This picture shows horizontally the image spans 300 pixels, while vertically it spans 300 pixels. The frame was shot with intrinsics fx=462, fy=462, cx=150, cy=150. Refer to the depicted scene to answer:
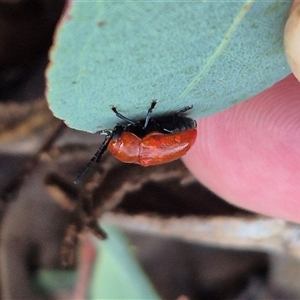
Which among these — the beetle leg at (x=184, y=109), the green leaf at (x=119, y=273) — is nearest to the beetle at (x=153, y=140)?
the beetle leg at (x=184, y=109)

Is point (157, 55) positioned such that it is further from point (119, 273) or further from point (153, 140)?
point (119, 273)

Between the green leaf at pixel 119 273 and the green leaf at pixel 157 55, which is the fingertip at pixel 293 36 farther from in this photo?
the green leaf at pixel 119 273

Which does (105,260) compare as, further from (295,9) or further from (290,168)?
(295,9)

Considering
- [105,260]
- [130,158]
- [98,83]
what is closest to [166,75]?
[98,83]

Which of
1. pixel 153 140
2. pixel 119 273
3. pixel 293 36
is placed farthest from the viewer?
pixel 119 273

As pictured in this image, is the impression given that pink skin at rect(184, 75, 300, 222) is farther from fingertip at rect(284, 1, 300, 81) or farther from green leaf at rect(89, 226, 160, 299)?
green leaf at rect(89, 226, 160, 299)

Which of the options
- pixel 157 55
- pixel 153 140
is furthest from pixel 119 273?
pixel 157 55

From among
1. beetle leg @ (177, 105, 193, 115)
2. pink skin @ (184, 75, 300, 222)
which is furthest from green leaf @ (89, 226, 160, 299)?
beetle leg @ (177, 105, 193, 115)
